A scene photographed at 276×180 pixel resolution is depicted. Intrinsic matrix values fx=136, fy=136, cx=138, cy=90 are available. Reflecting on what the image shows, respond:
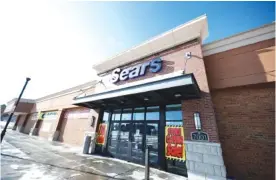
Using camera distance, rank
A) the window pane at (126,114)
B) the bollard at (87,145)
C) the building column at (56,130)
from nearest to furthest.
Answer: the window pane at (126,114), the bollard at (87,145), the building column at (56,130)

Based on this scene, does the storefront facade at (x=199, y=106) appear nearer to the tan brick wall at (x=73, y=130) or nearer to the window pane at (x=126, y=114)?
the window pane at (x=126, y=114)

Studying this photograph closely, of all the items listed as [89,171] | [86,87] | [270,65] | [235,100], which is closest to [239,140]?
[235,100]

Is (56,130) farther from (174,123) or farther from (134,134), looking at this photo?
(174,123)

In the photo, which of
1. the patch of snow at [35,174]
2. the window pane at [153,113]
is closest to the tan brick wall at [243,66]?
the window pane at [153,113]

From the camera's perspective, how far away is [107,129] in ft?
31.7

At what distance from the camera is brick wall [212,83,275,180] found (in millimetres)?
5324

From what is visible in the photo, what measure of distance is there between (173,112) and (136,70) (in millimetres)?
3691

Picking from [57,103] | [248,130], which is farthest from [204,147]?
[57,103]

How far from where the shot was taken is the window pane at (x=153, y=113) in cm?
782

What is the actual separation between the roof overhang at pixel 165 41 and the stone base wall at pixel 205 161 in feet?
18.2

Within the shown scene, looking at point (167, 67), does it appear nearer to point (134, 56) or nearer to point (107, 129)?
point (134, 56)

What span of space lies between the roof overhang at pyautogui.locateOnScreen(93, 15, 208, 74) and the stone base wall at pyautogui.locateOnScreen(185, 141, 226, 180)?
5.55 meters

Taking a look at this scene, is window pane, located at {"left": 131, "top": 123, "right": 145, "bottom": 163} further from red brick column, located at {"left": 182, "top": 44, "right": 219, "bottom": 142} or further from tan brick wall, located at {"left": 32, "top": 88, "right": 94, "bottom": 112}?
tan brick wall, located at {"left": 32, "top": 88, "right": 94, "bottom": 112}

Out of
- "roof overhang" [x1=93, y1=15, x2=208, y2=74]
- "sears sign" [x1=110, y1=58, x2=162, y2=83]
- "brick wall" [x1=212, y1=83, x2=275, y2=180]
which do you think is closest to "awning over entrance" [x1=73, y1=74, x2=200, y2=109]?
"brick wall" [x1=212, y1=83, x2=275, y2=180]
